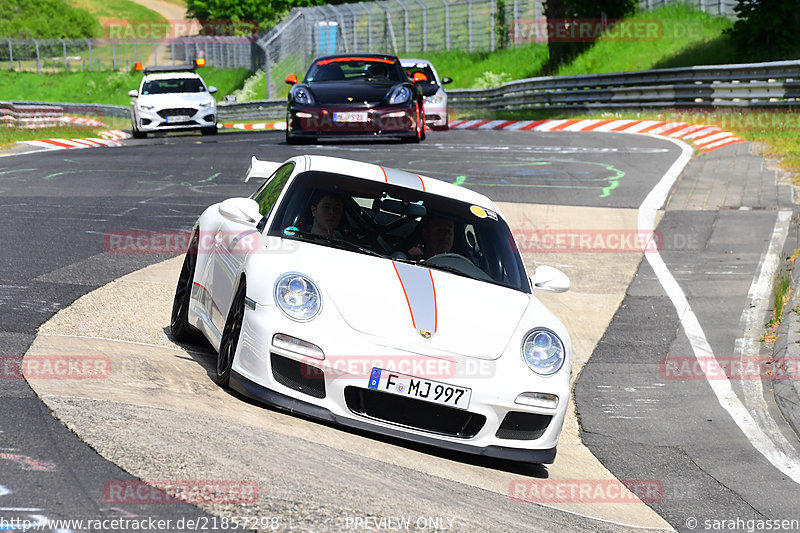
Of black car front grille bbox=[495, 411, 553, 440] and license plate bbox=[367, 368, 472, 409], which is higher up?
license plate bbox=[367, 368, 472, 409]

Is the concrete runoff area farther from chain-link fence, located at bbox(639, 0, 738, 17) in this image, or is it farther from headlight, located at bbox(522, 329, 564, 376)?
chain-link fence, located at bbox(639, 0, 738, 17)

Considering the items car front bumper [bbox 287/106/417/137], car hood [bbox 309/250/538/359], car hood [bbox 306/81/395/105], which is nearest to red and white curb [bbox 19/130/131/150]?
car front bumper [bbox 287/106/417/137]

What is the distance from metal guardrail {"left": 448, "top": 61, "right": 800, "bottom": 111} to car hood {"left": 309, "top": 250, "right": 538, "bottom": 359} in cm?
1889

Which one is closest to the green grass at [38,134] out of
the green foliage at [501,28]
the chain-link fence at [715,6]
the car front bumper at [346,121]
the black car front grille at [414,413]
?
the car front bumper at [346,121]

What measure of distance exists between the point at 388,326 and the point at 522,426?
2.85 feet

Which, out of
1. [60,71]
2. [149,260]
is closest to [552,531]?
[149,260]

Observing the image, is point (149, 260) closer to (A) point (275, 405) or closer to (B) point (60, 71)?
(A) point (275, 405)

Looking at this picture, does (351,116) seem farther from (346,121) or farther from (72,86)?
(72,86)

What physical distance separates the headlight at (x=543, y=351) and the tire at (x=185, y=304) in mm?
2376

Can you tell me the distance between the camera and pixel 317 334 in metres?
5.80

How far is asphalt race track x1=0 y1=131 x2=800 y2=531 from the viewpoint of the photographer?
4656mm

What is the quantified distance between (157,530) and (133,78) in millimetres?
77549

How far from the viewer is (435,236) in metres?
6.98

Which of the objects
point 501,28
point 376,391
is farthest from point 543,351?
point 501,28
